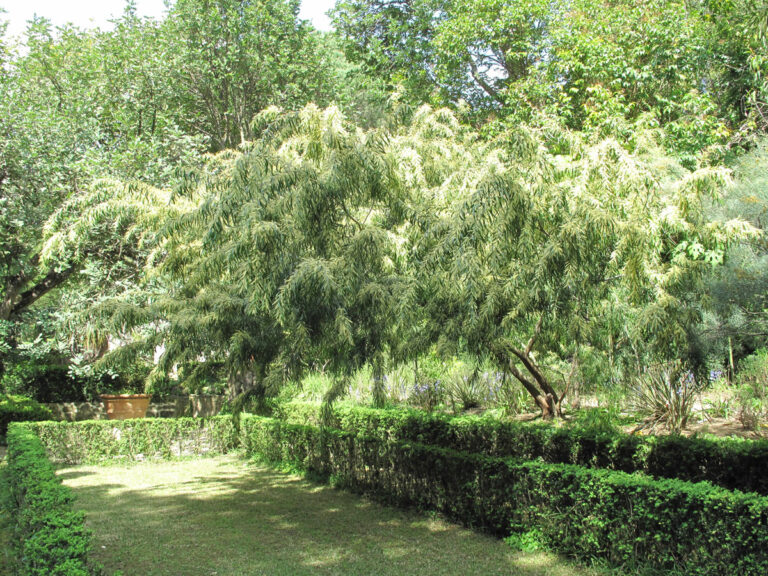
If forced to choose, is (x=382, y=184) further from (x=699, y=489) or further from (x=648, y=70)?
(x=648, y=70)

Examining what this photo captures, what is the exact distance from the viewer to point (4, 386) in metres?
16.1

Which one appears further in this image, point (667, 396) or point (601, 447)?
point (667, 396)

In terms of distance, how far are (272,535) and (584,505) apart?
342 cm

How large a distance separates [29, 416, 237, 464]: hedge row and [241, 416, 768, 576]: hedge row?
209 inches

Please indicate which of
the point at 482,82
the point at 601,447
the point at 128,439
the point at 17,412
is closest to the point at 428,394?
the point at 601,447

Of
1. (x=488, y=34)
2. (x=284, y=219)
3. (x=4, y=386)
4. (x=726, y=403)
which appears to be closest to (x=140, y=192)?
(x=284, y=219)

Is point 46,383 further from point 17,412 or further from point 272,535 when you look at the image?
point 272,535

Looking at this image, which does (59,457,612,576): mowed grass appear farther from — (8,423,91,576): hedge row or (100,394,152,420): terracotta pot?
(100,394,152,420): terracotta pot

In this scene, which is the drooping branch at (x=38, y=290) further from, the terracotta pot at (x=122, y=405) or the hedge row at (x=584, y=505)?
the hedge row at (x=584, y=505)

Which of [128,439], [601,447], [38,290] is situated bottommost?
[128,439]

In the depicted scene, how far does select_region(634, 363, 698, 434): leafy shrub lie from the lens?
8.37 m

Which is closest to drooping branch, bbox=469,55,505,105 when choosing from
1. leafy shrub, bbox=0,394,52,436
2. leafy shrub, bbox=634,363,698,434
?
leafy shrub, bbox=634,363,698,434

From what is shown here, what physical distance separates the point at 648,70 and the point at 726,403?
921cm

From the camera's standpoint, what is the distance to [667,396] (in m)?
8.58
